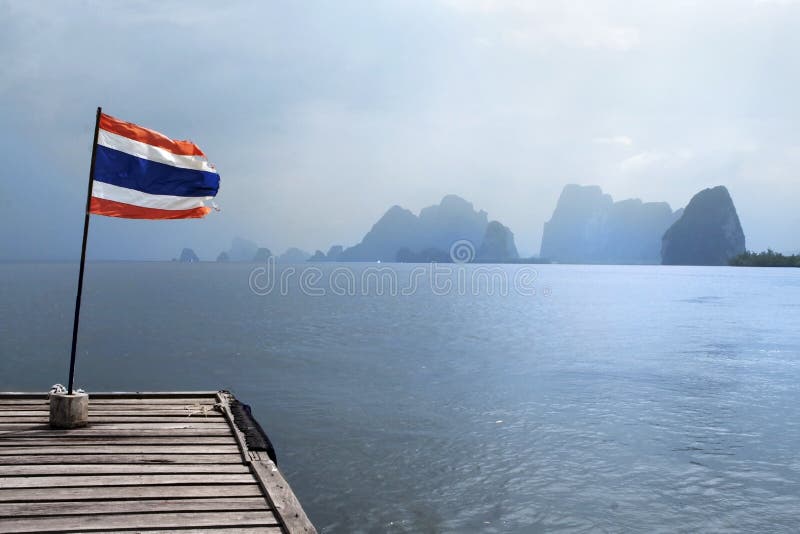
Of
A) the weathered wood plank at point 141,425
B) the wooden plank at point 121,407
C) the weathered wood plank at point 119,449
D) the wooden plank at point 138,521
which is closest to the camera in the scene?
the wooden plank at point 138,521

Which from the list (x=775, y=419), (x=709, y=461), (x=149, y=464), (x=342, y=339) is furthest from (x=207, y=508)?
(x=342, y=339)

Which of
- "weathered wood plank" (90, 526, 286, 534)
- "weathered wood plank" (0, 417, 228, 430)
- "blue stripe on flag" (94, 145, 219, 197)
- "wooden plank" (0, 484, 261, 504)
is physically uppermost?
"blue stripe on flag" (94, 145, 219, 197)

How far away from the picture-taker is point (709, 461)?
1692cm

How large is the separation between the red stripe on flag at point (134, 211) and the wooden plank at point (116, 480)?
4.50m

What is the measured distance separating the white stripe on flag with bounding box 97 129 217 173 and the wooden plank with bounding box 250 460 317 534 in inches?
224

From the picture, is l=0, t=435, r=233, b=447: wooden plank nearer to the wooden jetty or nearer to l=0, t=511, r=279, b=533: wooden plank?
the wooden jetty

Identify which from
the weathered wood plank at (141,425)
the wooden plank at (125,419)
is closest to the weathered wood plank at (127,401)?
the wooden plank at (125,419)

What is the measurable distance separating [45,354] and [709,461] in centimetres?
3616

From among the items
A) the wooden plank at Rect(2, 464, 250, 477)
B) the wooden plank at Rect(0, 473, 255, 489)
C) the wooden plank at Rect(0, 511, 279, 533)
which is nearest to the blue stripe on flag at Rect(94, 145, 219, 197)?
the wooden plank at Rect(2, 464, 250, 477)

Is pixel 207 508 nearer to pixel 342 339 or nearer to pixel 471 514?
pixel 471 514

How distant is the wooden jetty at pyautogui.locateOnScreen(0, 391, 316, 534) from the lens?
6.98 meters

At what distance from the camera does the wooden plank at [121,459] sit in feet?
29.1

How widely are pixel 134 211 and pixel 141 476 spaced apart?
4.99 meters

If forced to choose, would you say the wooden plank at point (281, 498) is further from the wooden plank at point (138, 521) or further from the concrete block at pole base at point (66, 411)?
the concrete block at pole base at point (66, 411)
